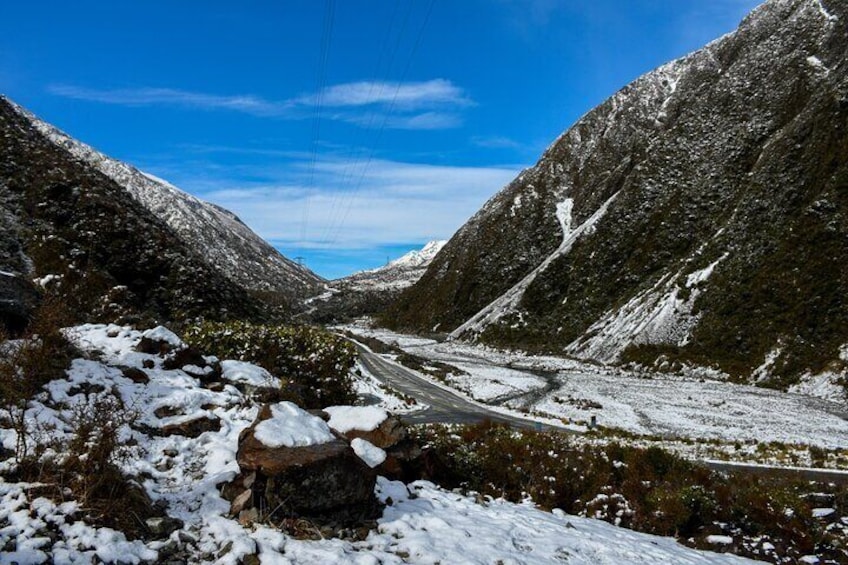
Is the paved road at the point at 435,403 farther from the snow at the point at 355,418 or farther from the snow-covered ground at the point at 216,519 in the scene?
the snow-covered ground at the point at 216,519

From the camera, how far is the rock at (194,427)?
10.7 m

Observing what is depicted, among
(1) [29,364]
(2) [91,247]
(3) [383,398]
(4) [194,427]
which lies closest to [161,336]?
(4) [194,427]

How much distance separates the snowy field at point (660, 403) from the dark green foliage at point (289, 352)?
17014 millimetres

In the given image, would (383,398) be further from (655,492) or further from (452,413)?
(655,492)

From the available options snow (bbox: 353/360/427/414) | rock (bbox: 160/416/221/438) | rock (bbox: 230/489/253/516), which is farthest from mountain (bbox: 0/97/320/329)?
rock (bbox: 230/489/253/516)

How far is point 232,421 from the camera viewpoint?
11.9 metres

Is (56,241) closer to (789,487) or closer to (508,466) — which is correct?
(508,466)

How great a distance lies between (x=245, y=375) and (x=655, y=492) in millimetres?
12109

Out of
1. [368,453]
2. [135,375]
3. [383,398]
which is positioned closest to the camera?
[368,453]

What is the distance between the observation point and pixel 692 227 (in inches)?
2943

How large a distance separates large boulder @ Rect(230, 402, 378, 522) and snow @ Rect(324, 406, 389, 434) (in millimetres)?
2700

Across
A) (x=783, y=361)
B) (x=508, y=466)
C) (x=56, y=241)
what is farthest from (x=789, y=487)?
(x=783, y=361)

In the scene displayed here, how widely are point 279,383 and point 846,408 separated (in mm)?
41070

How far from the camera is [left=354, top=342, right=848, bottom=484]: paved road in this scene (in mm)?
19969
